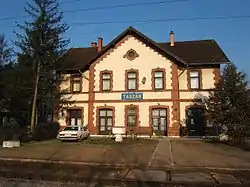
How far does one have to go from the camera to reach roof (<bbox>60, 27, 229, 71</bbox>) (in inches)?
1232

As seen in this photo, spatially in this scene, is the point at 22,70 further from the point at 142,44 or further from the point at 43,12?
the point at 142,44

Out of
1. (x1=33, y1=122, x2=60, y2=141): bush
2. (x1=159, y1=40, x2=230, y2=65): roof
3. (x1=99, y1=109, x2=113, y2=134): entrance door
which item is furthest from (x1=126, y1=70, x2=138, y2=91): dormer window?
(x1=33, y1=122, x2=60, y2=141): bush

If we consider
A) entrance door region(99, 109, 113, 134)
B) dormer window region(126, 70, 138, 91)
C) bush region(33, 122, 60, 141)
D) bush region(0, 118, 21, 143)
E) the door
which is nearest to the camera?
bush region(0, 118, 21, 143)

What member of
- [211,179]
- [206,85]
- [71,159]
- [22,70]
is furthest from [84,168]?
[206,85]

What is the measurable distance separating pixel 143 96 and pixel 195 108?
5040 millimetres

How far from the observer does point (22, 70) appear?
28766 mm

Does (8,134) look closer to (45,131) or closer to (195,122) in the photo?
(45,131)

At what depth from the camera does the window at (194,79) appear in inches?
1234

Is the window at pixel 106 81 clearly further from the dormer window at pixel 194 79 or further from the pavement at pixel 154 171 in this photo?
the pavement at pixel 154 171

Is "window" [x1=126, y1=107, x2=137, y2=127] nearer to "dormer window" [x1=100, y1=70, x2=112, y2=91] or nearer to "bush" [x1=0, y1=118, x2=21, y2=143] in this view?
"dormer window" [x1=100, y1=70, x2=112, y2=91]

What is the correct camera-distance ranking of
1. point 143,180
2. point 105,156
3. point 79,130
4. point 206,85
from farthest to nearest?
point 206,85, point 79,130, point 105,156, point 143,180

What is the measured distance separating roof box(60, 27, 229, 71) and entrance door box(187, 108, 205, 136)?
4.55 meters

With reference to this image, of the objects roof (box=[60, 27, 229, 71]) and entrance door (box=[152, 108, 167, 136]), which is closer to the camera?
entrance door (box=[152, 108, 167, 136])

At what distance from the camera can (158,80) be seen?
3175 centimetres
